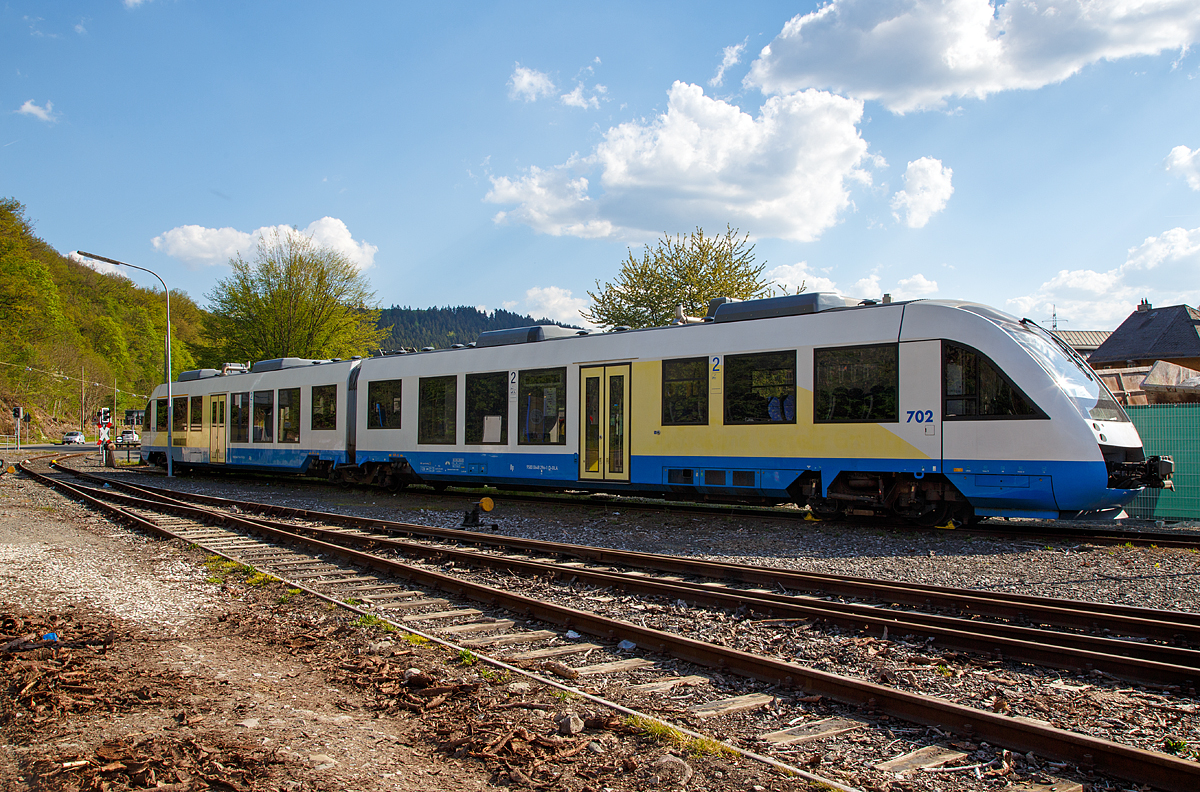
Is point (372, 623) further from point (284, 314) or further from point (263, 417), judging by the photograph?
point (284, 314)

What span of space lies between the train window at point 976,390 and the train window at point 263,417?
59.9 ft

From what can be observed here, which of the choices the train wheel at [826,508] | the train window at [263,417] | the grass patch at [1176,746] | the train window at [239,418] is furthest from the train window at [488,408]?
the grass patch at [1176,746]

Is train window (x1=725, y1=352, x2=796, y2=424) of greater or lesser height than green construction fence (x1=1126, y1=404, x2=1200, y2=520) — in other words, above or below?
above

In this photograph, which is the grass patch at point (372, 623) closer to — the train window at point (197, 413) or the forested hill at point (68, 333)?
the train window at point (197, 413)

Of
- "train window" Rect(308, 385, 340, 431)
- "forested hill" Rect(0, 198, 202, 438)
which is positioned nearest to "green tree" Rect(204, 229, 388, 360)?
"forested hill" Rect(0, 198, 202, 438)

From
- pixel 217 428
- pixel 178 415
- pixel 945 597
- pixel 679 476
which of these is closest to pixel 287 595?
pixel 945 597

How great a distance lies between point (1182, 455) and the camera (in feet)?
44.4

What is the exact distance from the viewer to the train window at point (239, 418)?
23.6 meters

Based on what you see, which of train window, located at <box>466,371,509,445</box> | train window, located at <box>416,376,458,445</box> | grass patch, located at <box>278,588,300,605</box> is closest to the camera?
grass patch, located at <box>278,588,300,605</box>

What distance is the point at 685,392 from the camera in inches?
527

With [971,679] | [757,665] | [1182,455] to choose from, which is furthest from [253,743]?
[1182,455]

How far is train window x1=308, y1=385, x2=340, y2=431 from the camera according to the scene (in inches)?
797

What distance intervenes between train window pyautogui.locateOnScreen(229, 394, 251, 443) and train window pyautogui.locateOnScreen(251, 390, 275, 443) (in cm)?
48

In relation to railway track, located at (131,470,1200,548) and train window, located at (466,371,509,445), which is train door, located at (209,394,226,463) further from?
train window, located at (466,371,509,445)
